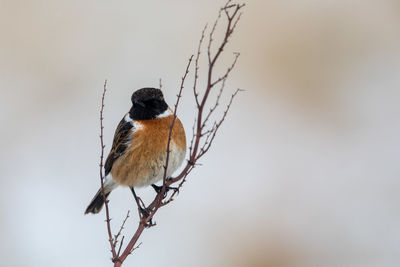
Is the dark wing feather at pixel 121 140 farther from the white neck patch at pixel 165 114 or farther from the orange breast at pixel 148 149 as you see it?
the white neck patch at pixel 165 114

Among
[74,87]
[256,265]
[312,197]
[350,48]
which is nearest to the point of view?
[256,265]

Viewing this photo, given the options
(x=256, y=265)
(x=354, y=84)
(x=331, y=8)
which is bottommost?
(x=256, y=265)

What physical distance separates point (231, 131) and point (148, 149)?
441cm

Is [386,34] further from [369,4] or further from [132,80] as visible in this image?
[132,80]

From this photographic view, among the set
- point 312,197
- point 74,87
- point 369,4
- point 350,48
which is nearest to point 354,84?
point 350,48

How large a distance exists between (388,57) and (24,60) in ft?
19.7

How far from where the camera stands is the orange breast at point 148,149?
214 inches

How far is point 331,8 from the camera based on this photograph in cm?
Result: 1050

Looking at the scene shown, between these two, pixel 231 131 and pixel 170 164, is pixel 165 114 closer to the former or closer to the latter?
pixel 170 164

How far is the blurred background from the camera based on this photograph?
825 centimetres

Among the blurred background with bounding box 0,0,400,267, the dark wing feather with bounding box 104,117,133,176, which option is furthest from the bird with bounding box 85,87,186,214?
the blurred background with bounding box 0,0,400,267

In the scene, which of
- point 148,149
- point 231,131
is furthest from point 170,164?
point 231,131

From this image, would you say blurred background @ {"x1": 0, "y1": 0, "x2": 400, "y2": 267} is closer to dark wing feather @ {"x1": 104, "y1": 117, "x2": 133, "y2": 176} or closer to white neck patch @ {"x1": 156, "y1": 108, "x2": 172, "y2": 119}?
dark wing feather @ {"x1": 104, "y1": 117, "x2": 133, "y2": 176}

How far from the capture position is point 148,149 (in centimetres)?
548
